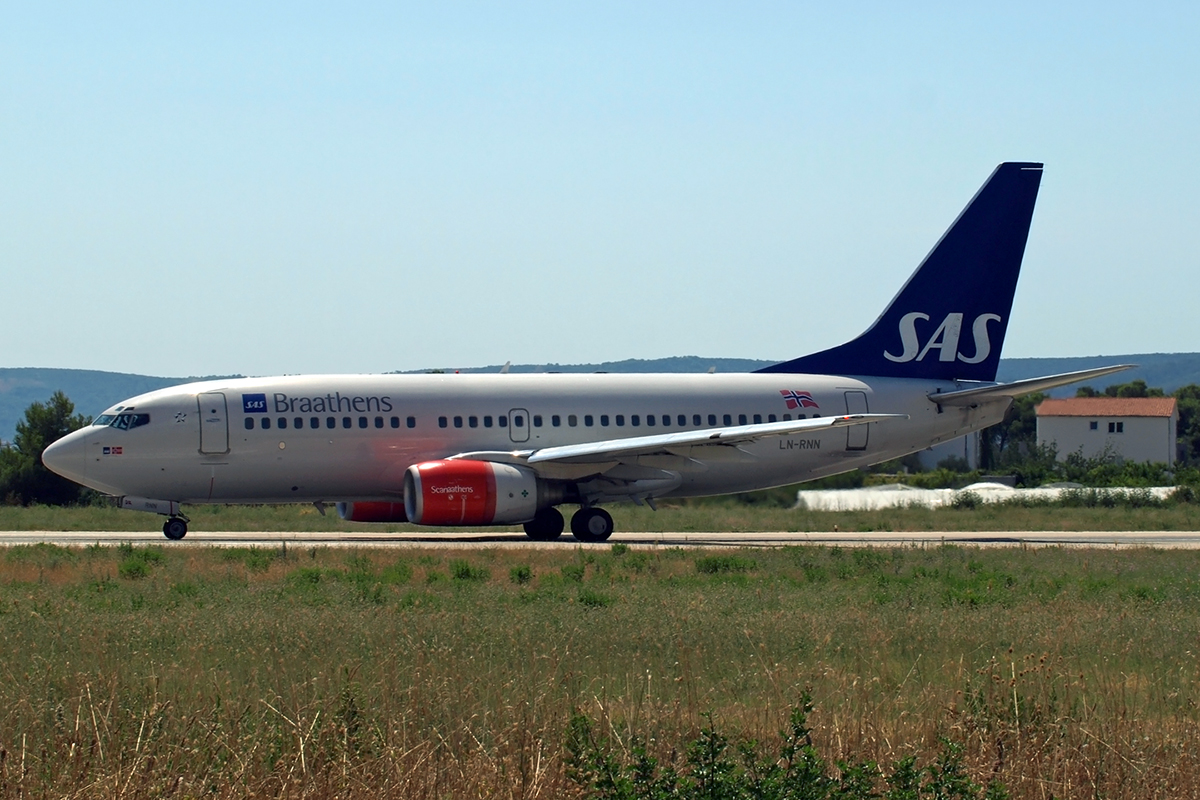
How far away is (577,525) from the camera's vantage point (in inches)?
1195

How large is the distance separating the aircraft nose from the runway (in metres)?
1.43

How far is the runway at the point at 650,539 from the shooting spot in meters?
28.1

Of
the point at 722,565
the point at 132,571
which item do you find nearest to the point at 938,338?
the point at 722,565

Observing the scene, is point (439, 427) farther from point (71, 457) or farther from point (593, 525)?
point (71, 457)

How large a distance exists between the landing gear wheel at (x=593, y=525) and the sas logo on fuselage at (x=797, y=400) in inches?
213

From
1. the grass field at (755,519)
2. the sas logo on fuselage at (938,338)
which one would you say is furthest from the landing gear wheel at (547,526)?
the sas logo on fuselage at (938,338)

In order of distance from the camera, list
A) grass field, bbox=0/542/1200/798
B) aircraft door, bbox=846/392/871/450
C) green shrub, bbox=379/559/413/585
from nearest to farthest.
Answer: grass field, bbox=0/542/1200/798 < green shrub, bbox=379/559/413/585 < aircraft door, bbox=846/392/871/450

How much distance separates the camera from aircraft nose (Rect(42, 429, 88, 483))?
2886 centimetres

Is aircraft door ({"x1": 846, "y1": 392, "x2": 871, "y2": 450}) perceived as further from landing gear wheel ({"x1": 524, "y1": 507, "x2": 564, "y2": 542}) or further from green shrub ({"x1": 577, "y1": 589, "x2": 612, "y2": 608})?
green shrub ({"x1": 577, "y1": 589, "x2": 612, "y2": 608})

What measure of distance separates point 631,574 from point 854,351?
1510 centimetres

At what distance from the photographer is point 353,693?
934cm

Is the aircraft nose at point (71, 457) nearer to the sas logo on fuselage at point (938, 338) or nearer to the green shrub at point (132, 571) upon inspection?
the green shrub at point (132, 571)

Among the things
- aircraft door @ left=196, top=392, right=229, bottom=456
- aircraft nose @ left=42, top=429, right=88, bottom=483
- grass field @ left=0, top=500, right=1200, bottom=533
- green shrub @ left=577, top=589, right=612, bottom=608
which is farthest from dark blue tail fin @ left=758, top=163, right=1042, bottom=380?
green shrub @ left=577, top=589, right=612, bottom=608

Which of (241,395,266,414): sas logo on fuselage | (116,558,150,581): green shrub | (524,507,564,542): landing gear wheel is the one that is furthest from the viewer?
(524,507,564,542): landing gear wheel
